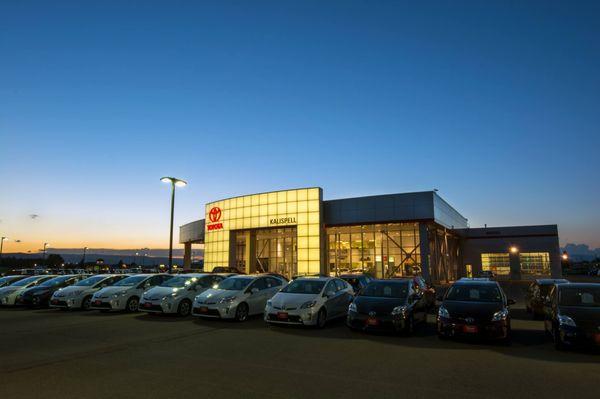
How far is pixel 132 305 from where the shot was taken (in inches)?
651

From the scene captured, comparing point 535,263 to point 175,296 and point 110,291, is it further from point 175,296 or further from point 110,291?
point 110,291

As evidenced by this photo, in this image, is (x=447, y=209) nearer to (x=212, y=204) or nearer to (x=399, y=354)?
(x=212, y=204)

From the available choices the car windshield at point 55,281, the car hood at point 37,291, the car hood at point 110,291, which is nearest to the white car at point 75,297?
the car hood at point 110,291

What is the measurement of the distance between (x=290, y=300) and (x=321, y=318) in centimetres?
108

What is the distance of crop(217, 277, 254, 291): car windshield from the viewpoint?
14509 millimetres

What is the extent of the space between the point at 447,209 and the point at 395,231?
18.6ft

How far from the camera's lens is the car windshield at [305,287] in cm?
1307

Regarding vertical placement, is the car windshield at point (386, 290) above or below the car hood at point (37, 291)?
above

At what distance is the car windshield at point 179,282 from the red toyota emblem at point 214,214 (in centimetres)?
2531

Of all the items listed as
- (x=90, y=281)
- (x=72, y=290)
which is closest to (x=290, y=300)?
(x=72, y=290)

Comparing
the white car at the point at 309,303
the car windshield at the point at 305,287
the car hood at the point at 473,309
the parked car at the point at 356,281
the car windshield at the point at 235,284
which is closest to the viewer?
the car hood at the point at 473,309

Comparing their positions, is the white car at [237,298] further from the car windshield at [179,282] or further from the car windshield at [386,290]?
the car windshield at [386,290]

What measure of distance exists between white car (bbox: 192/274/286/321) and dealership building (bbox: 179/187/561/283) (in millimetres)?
18821

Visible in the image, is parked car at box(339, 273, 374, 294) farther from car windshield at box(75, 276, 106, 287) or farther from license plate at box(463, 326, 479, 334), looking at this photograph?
car windshield at box(75, 276, 106, 287)
